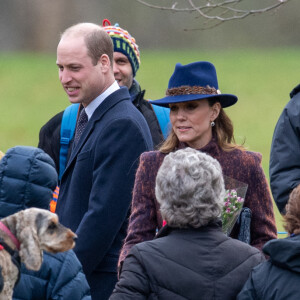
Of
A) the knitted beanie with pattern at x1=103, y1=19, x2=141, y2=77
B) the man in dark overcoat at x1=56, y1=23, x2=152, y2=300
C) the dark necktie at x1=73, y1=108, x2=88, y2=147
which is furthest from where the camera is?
the knitted beanie with pattern at x1=103, y1=19, x2=141, y2=77

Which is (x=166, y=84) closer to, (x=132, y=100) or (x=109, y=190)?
(x=132, y=100)

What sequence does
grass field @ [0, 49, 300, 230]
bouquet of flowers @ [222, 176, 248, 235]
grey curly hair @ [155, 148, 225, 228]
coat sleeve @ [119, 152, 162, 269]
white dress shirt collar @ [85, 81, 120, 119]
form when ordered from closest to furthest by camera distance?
grey curly hair @ [155, 148, 225, 228], bouquet of flowers @ [222, 176, 248, 235], coat sleeve @ [119, 152, 162, 269], white dress shirt collar @ [85, 81, 120, 119], grass field @ [0, 49, 300, 230]

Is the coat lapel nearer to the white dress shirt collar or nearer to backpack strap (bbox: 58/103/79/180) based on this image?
the white dress shirt collar

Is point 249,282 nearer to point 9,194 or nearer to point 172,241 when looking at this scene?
point 172,241

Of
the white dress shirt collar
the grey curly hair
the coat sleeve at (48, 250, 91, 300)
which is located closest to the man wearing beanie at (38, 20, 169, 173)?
the white dress shirt collar

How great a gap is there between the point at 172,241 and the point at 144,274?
18 centimetres

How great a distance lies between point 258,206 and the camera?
440cm

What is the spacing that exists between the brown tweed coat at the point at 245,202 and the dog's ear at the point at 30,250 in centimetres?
99

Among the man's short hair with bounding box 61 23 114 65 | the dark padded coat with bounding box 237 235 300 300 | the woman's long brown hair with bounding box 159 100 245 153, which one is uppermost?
the man's short hair with bounding box 61 23 114 65

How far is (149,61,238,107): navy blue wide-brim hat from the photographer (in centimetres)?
458

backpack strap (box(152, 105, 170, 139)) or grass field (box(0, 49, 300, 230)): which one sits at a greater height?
backpack strap (box(152, 105, 170, 139))

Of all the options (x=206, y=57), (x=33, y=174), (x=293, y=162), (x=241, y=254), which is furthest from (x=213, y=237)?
(x=206, y=57)

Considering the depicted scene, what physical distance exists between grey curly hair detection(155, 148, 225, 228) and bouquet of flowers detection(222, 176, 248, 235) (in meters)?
0.53

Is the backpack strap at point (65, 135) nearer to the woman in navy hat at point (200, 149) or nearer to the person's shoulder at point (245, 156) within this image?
A: the woman in navy hat at point (200, 149)
